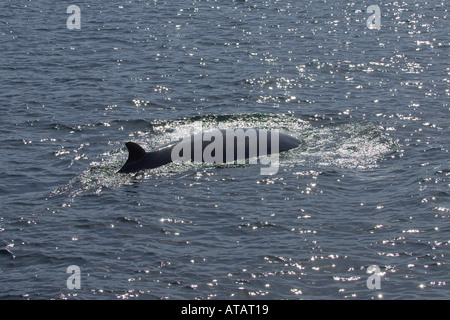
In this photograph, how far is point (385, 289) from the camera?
1385cm

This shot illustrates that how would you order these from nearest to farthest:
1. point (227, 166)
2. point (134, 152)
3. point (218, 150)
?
1. point (134, 152)
2. point (227, 166)
3. point (218, 150)

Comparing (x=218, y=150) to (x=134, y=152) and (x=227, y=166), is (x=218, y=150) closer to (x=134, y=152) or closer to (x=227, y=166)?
(x=227, y=166)

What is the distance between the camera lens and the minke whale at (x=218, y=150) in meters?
19.9

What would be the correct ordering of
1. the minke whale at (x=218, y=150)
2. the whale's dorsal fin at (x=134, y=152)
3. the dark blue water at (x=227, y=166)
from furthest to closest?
the minke whale at (x=218, y=150)
the whale's dorsal fin at (x=134, y=152)
the dark blue water at (x=227, y=166)

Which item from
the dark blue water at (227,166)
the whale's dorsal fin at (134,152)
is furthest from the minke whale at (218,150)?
the dark blue water at (227,166)

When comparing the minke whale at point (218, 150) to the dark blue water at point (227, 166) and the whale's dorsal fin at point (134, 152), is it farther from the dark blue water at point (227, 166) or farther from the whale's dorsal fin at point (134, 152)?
the dark blue water at point (227, 166)

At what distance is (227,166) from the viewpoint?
66.3 feet

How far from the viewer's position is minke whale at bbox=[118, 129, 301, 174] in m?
19.9

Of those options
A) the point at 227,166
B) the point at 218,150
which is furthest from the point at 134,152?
the point at 227,166

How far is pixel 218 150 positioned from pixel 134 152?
2438 millimetres

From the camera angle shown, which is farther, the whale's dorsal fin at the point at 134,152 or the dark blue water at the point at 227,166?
the whale's dorsal fin at the point at 134,152

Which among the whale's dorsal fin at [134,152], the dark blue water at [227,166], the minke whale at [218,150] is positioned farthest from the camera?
the minke whale at [218,150]

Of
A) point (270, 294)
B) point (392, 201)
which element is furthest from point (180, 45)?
point (270, 294)

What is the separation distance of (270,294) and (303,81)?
16.6 metres
